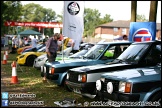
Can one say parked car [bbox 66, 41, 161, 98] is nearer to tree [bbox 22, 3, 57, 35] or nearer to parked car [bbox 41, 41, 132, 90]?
parked car [bbox 41, 41, 132, 90]

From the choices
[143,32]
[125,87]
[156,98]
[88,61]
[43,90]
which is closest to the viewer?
[156,98]

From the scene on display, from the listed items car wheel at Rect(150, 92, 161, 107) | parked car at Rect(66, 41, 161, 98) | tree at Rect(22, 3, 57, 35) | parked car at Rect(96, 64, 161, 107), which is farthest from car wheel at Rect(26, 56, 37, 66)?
tree at Rect(22, 3, 57, 35)

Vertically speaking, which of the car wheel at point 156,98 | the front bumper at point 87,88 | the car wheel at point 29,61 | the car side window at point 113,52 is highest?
the car side window at point 113,52

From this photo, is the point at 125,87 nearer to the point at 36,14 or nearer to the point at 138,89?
the point at 138,89

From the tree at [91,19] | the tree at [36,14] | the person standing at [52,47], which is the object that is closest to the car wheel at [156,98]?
the person standing at [52,47]

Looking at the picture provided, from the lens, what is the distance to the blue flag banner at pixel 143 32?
10.3 metres

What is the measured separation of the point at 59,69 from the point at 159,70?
374cm

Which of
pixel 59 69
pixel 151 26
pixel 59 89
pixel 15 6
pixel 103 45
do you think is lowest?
pixel 59 89

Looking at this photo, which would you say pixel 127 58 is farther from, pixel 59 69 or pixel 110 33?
pixel 110 33

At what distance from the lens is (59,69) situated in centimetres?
853

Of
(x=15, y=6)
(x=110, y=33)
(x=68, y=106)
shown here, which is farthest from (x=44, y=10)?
(x=68, y=106)

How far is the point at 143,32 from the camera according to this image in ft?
34.3

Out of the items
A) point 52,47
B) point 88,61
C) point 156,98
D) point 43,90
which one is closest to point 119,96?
point 156,98

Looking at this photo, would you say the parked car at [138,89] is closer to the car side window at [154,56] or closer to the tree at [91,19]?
the car side window at [154,56]
